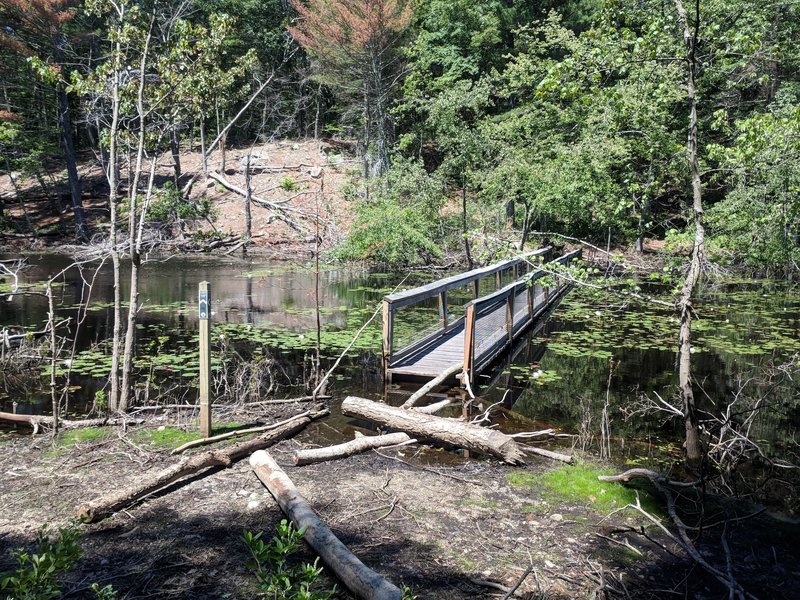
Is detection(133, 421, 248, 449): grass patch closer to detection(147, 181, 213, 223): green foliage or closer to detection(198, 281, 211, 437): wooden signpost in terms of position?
detection(198, 281, 211, 437): wooden signpost

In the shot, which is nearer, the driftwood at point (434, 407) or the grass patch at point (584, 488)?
the grass patch at point (584, 488)

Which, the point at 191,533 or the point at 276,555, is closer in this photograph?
the point at 276,555

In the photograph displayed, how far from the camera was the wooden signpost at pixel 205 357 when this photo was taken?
16.9 ft

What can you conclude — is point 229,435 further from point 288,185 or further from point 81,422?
point 288,185

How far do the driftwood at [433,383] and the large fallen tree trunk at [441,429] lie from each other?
1.79 ft

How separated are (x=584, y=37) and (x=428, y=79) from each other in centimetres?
2680

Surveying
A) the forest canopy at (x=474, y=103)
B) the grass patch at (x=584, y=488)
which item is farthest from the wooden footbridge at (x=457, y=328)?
the grass patch at (x=584, y=488)

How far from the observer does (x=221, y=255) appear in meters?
24.4

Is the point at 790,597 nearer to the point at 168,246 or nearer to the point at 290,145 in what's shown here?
the point at 168,246

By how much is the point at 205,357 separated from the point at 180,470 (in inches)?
44.0

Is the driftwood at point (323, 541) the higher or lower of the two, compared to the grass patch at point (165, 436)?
higher

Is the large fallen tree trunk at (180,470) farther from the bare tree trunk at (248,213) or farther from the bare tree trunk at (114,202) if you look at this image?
the bare tree trunk at (248,213)

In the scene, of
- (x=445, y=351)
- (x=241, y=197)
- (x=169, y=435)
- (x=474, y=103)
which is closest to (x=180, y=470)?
(x=169, y=435)

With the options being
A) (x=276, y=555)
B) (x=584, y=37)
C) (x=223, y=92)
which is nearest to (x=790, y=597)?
(x=276, y=555)
